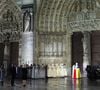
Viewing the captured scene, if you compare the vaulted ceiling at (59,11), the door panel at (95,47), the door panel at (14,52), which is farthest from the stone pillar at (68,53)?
the door panel at (14,52)

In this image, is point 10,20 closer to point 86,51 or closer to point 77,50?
point 77,50

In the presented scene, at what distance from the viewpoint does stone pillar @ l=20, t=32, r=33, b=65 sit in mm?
28727

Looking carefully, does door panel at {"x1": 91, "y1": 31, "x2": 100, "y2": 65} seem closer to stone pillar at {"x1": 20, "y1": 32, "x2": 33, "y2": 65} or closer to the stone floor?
stone pillar at {"x1": 20, "y1": 32, "x2": 33, "y2": 65}

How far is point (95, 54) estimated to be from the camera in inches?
1193

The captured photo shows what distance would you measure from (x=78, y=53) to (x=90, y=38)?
1.78m

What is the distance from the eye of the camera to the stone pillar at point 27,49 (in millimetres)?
28727

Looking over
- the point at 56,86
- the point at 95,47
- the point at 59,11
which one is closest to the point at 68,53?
the point at 95,47

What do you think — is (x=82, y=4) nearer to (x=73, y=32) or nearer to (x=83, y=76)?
(x=73, y=32)

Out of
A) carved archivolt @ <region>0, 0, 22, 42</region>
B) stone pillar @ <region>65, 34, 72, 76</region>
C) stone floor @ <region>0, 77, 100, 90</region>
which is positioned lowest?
stone floor @ <region>0, 77, 100, 90</region>

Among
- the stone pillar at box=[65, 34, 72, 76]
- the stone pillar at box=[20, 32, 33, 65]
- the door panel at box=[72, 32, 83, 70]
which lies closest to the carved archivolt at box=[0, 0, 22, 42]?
the stone pillar at box=[20, 32, 33, 65]

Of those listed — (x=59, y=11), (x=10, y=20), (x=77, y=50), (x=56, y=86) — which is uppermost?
(x=59, y=11)

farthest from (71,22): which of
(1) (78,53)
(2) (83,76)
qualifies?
(2) (83,76)

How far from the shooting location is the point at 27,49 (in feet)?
95.0

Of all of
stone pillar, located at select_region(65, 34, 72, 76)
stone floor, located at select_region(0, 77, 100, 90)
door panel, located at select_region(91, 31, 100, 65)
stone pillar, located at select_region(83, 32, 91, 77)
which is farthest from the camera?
door panel, located at select_region(91, 31, 100, 65)
